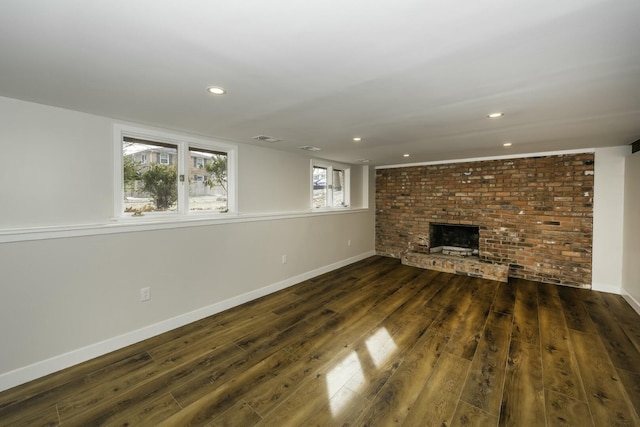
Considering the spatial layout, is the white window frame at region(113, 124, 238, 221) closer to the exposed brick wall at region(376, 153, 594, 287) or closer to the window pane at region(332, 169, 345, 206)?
the window pane at region(332, 169, 345, 206)

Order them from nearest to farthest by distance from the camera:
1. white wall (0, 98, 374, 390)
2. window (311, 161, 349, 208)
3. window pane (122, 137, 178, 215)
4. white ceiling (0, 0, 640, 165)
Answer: white ceiling (0, 0, 640, 165) → white wall (0, 98, 374, 390) → window pane (122, 137, 178, 215) → window (311, 161, 349, 208)

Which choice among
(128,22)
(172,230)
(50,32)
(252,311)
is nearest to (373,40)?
(128,22)

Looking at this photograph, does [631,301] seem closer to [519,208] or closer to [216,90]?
[519,208]

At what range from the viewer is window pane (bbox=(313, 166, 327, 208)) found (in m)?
4.98

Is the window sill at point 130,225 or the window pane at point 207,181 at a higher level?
the window pane at point 207,181

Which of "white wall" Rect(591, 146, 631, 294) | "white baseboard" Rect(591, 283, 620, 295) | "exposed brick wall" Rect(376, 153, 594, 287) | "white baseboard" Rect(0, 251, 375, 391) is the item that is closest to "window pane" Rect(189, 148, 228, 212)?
"white baseboard" Rect(0, 251, 375, 391)

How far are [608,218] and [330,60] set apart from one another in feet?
16.2

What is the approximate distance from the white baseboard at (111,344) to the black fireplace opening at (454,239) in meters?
3.59

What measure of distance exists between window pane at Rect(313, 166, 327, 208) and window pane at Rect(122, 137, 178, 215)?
2.46m

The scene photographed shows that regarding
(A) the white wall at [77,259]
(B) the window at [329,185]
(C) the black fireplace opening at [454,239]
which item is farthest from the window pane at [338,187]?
(A) the white wall at [77,259]

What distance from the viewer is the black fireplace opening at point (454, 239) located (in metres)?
5.45

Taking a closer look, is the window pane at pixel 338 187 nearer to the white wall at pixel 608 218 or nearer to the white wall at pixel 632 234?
the white wall at pixel 608 218

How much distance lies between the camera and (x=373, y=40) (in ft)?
4.13

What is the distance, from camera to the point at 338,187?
559cm
